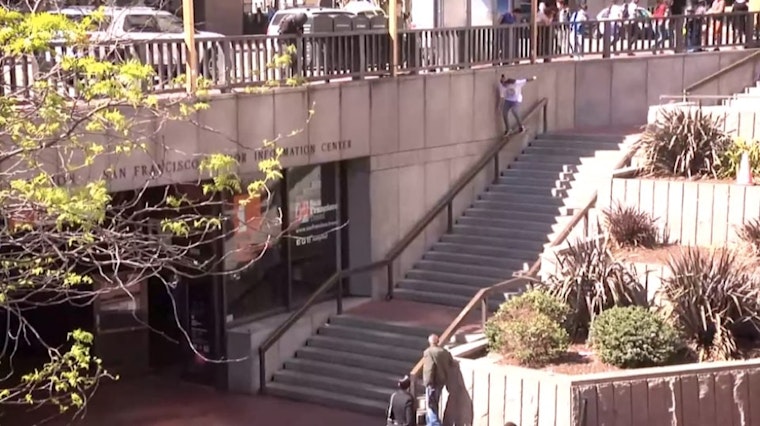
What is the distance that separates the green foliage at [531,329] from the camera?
14.2m

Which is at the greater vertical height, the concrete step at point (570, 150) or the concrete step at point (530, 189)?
the concrete step at point (570, 150)

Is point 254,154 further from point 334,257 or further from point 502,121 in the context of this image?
point 502,121

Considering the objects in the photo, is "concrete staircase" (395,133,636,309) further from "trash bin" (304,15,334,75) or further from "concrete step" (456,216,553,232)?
"trash bin" (304,15,334,75)

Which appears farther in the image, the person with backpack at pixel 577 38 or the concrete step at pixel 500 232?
the person with backpack at pixel 577 38

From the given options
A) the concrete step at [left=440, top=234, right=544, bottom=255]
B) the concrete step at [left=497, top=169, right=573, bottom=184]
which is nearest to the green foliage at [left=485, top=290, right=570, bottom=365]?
the concrete step at [left=440, top=234, right=544, bottom=255]

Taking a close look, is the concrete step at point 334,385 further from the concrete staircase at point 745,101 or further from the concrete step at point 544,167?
the concrete staircase at point 745,101

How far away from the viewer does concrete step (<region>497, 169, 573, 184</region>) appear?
72.7 ft

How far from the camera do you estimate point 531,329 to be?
46.7 feet

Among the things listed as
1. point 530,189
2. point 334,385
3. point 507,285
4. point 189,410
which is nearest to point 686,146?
point 507,285

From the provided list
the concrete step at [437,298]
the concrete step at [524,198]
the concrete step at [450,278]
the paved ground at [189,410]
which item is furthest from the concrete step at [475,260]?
the paved ground at [189,410]

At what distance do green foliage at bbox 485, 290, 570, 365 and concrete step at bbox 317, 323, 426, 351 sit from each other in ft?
11.2

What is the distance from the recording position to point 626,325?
14164 mm

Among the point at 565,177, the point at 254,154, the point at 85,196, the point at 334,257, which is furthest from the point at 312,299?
the point at 85,196

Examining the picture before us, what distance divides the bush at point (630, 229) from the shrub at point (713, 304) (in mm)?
2074
